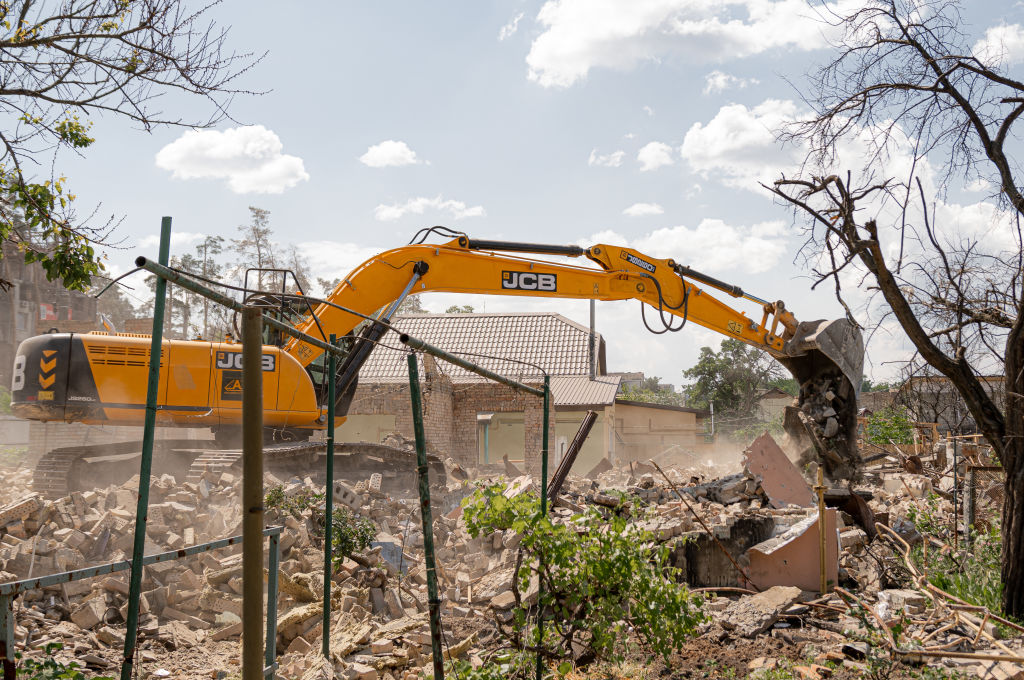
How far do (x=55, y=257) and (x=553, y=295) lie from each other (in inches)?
270

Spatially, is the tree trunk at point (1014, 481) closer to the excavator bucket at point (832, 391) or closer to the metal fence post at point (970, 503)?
the metal fence post at point (970, 503)

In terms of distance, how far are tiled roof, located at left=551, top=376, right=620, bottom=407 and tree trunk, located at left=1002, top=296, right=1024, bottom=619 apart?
18480 millimetres

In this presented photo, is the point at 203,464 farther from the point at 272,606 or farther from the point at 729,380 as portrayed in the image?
the point at 729,380

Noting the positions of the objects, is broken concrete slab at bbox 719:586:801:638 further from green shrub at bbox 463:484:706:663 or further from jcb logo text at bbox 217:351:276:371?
jcb logo text at bbox 217:351:276:371

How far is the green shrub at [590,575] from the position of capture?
4.62 metres

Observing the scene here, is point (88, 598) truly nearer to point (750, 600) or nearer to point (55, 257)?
point (55, 257)

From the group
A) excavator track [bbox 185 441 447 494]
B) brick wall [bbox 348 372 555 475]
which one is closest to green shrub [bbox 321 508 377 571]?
excavator track [bbox 185 441 447 494]

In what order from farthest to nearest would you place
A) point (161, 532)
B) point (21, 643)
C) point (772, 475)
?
point (772, 475) < point (161, 532) < point (21, 643)

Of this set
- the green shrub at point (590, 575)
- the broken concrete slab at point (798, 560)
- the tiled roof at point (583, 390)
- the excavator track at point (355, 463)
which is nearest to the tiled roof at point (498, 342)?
the tiled roof at point (583, 390)

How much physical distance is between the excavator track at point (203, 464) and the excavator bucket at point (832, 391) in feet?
21.2

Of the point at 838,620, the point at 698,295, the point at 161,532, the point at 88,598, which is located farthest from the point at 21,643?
the point at 698,295

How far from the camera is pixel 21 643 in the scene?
6.39 metres

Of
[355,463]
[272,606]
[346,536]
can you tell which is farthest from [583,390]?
[272,606]

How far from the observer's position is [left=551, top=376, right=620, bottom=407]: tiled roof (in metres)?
25.6
